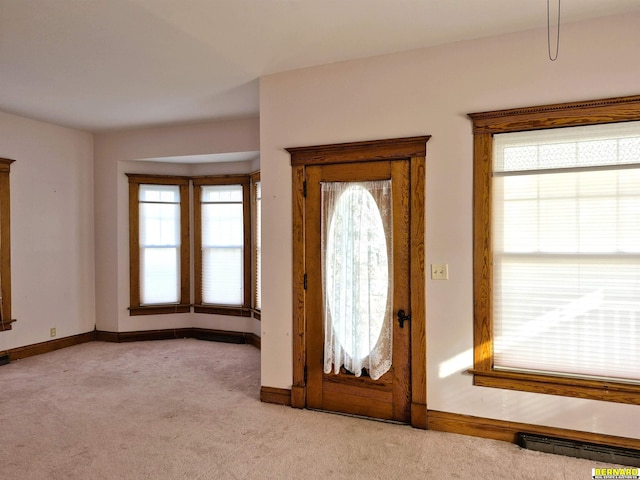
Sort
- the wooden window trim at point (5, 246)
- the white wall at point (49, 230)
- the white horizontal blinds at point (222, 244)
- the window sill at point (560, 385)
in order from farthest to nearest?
the white horizontal blinds at point (222, 244) < the white wall at point (49, 230) < the wooden window trim at point (5, 246) < the window sill at point (560, 385)

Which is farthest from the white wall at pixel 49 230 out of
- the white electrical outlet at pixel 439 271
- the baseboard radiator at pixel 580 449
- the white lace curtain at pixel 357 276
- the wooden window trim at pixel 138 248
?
the baseboard radiator at pixel 580 449

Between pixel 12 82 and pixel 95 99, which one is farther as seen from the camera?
pixel 95 99

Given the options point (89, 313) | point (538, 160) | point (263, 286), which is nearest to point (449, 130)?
point (538, 160)

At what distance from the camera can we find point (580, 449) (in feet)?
9.39

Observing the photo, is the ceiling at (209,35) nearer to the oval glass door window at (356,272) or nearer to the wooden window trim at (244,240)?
the oval glass door window at (356,272)

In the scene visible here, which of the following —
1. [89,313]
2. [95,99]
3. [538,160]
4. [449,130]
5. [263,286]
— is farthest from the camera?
[89,313]

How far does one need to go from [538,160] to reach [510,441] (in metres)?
1.97

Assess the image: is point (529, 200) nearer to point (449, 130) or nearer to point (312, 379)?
point (449, 130)

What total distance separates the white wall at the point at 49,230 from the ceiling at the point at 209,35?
1.11 meters

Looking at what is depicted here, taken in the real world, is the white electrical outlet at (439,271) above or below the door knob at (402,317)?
above

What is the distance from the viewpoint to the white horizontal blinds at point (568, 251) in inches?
113

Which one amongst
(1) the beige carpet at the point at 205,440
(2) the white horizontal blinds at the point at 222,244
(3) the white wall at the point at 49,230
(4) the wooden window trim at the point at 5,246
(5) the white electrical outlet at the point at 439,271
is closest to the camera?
(1) the beige carpet at the point at 205,440

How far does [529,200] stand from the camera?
308 cm

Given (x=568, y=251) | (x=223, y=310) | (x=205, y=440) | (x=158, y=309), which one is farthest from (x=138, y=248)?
(x=568, y=251)
